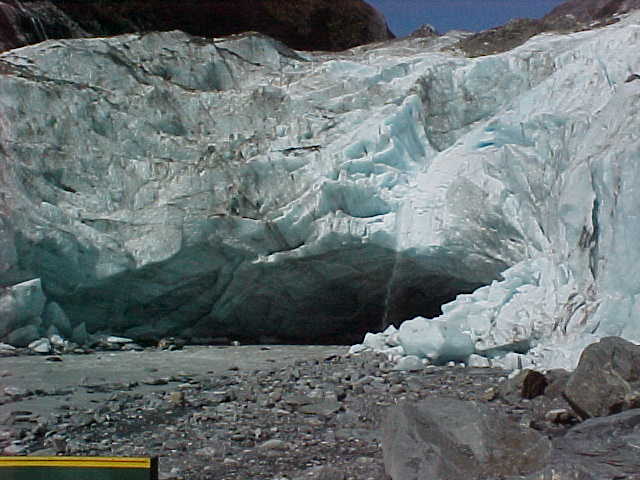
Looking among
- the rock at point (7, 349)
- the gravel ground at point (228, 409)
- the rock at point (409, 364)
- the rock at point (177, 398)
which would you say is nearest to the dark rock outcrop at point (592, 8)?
the rock at point (409, 364)

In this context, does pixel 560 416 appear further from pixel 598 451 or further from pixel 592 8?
pixel 592 8

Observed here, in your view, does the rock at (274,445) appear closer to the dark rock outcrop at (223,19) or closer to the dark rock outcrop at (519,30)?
the dark rock outcrop at (519,30)

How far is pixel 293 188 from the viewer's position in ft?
28.4

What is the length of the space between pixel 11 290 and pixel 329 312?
3806mm

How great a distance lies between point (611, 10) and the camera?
11508mm

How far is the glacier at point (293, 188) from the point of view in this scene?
298 inches

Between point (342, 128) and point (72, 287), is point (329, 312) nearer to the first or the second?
point (342, 128)

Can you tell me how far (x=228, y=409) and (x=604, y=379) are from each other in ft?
7.05

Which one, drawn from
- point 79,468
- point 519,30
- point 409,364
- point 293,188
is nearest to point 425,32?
point 519,30

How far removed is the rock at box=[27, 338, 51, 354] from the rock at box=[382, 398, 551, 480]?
16.6 ft

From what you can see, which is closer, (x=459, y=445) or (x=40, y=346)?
(x=459, y=445)

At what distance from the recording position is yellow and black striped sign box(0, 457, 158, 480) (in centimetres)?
196

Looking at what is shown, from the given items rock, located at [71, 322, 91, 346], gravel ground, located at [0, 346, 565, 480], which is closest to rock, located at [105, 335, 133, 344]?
rock, located at [71, 322, 91, 346]

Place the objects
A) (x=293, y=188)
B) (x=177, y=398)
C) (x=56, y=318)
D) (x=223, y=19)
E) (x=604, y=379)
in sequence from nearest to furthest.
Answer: (x=604, y=379)
(x=177, y=398)
(x=56, y=318)
(x=293, y=188)
(x=223, y=19)
